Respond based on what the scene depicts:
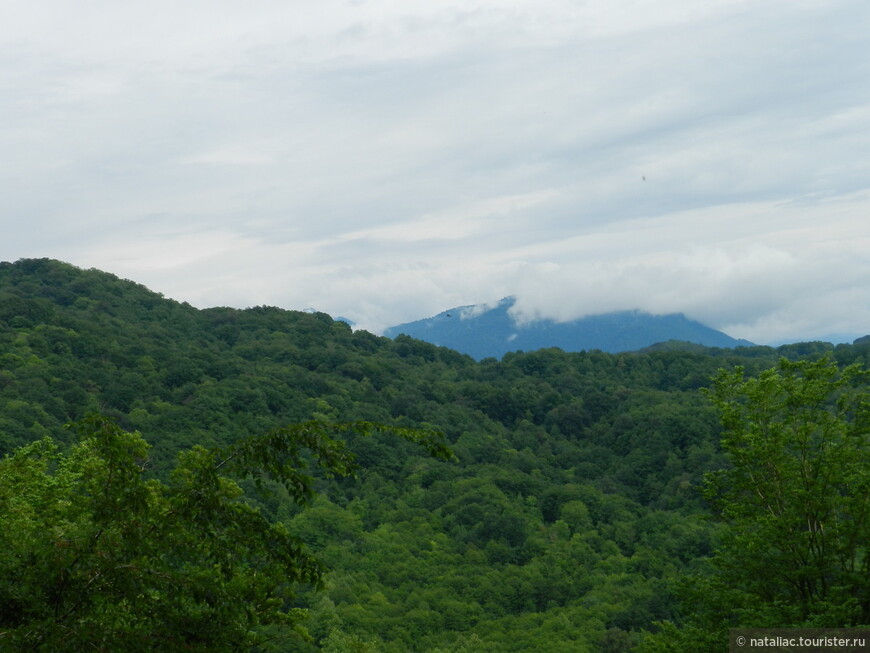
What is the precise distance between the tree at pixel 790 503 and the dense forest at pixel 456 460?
0.21ft

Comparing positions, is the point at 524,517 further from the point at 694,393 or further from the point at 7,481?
the point at 7,481

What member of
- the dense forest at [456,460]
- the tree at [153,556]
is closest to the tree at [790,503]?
the dense forest at [456,460]

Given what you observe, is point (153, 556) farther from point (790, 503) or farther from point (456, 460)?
point (790, 503)

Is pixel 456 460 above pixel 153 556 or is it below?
above

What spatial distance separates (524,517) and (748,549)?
143 feet

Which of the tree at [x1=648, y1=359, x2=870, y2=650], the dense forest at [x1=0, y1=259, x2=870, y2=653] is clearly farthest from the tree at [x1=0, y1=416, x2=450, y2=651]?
the tree at [x1=648, y1=359, x2=870, y2=650]

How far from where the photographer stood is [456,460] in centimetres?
741

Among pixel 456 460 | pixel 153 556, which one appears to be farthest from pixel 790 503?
pixel 153 556

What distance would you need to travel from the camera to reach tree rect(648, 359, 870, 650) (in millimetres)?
14812

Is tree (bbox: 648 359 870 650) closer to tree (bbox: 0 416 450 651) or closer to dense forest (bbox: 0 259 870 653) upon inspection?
dense forest (bbox: 0 259 870 653)

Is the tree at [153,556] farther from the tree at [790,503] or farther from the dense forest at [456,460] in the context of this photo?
the tree at [790,503]

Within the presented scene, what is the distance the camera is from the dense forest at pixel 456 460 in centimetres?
1497

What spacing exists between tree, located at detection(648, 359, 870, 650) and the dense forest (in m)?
0.06

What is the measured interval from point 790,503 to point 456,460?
11.2m
